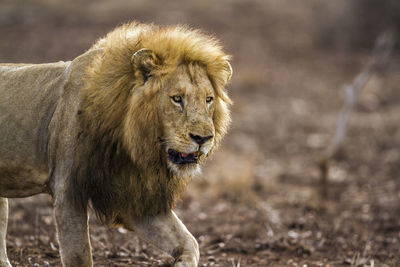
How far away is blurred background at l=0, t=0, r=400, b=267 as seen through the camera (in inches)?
203

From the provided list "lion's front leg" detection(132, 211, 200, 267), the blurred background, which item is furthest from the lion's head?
the blurred background

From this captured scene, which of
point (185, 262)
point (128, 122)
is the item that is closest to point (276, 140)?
point (185, 262)

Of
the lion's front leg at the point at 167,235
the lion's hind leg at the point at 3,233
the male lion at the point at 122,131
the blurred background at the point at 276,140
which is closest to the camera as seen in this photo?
the male lion at the point at 122,131

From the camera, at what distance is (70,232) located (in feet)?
10.5

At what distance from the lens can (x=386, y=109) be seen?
1189 centimetres

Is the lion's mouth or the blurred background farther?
the blurred background

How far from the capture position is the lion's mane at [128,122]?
3.17 metres

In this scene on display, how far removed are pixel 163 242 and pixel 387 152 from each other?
21.1 feet

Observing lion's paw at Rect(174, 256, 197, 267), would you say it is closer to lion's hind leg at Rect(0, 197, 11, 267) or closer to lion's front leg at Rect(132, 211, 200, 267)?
lion's front leg at Rect(132, 211, 200, 267)

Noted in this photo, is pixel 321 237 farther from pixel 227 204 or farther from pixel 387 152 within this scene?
pixel 387 152

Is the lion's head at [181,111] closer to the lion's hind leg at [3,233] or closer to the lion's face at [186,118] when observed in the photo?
the lion's face at [186,118]

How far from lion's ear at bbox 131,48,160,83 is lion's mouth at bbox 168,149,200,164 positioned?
437 millimetres

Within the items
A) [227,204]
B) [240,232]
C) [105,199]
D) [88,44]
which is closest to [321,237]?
[240,232]

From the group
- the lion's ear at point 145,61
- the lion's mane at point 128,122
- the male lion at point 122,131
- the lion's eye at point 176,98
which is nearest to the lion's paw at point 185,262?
the male lion at point 122,131
